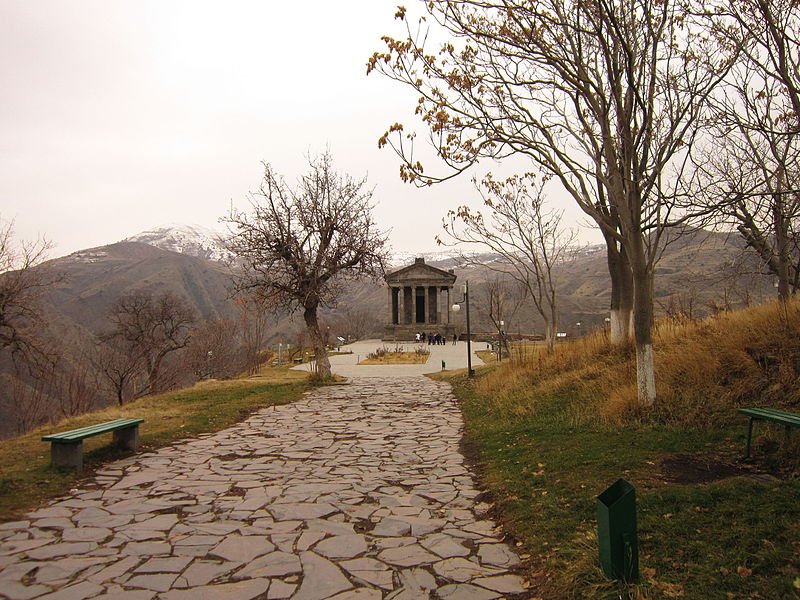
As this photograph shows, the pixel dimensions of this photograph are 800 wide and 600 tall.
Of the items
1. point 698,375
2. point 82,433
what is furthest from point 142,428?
point 698,375

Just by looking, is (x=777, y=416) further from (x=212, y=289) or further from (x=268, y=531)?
(x=212, y=289)

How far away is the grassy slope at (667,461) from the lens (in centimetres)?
329

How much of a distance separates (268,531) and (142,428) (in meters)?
5.79

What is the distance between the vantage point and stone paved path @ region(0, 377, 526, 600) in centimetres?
354

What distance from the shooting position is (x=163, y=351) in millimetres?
32500

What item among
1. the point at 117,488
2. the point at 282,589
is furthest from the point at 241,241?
the point at 282,589

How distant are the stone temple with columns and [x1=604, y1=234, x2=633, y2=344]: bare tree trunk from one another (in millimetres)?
39901

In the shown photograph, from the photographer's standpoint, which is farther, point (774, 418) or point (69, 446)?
point (69, 446)

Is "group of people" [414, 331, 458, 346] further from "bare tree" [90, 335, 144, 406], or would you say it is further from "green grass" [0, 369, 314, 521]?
"green grass" [0, 369, 314, 521]

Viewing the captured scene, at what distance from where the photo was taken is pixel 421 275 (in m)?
55.9

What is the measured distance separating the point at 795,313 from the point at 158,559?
29.9ft

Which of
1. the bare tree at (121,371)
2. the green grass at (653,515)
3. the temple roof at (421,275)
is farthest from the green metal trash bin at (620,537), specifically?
the temple roof at (421,275)

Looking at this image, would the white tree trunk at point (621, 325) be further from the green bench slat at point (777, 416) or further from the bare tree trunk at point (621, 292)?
the green bench slat at point (777, 416)

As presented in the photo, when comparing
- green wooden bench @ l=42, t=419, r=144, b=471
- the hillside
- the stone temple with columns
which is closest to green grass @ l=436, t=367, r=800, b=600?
green wooden bench @ l=42, t=419, r=144, b=471
